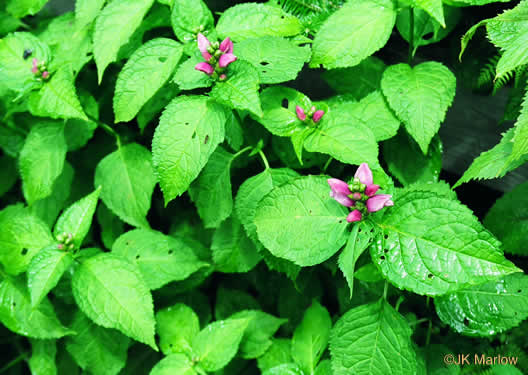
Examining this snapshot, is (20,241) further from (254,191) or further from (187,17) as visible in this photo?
(187,17)

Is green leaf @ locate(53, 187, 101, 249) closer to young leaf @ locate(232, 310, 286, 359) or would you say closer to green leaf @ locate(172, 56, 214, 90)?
green leaf @ locate(172, 56, 214, 90)

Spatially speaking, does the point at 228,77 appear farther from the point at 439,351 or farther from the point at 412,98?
the point at 439,351

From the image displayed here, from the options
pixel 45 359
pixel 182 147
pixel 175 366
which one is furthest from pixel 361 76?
pixel 45 359

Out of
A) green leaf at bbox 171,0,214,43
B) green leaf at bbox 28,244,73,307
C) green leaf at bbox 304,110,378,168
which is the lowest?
green leaf at bbox 28,244,73,307

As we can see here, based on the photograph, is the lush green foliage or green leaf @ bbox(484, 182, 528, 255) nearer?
the lush green foliage

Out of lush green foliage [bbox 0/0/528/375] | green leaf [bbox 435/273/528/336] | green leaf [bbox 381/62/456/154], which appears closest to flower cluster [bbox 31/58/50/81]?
lush green foliage [bbox 0/0/528/375]
